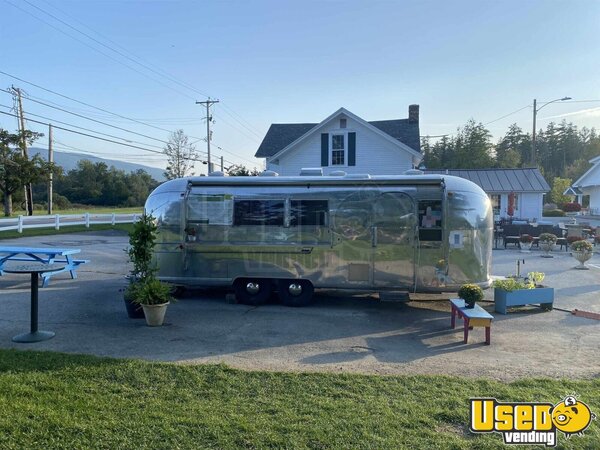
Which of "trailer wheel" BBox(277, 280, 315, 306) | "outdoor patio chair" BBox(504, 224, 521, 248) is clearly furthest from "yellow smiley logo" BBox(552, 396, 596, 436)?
"outdoor patio chair" BBox(504, 224, 521, 248)

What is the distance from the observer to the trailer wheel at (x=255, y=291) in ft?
27.9

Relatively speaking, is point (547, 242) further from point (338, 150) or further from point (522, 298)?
point (338, 150)

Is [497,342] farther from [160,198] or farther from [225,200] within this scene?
[160,198]

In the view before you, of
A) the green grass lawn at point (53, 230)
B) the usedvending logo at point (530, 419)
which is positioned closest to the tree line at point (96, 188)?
the green grass lawn at point (53, 230)

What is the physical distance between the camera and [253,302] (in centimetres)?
849

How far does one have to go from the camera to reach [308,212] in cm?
831

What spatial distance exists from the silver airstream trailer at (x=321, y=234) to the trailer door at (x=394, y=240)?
0.02m

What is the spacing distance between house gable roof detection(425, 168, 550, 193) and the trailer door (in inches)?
745

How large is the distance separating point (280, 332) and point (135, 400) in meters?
2.96

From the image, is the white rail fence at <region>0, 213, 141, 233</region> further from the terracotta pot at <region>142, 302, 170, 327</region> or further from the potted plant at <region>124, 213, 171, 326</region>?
the terracotta pot at <region>142, 302, 170, 327</region>

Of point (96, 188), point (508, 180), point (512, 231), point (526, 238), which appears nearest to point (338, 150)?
point (512, 231)

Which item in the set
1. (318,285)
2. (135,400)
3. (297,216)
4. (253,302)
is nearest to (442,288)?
(318,285)

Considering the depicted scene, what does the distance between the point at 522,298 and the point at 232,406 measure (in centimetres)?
649

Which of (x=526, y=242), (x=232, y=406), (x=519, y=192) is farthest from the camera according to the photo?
(x=519, y=192)
